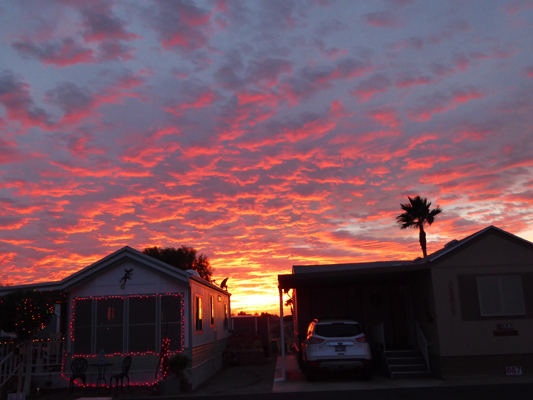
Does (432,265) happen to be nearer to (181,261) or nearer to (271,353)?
(271,353)

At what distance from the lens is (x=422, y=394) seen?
10.9 meters

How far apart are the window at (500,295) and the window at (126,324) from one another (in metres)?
9.27

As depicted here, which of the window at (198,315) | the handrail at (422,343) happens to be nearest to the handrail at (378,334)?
the handrail at (422,343)

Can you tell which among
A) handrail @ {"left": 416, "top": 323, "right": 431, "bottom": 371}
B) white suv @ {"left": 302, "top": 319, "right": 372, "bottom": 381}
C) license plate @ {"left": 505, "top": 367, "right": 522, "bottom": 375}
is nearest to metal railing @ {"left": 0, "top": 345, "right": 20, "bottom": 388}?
white suv @ {"left": 302, "top": 319, "right": 372, "bottom": 381}

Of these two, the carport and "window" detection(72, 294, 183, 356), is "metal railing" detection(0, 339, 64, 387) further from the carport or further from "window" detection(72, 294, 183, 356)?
the carport

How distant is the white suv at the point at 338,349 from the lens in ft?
42.7

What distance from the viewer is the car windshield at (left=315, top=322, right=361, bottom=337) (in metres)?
13.2

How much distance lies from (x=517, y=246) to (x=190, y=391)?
1078cm

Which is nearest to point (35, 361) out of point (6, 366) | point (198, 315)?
point (6, 366)

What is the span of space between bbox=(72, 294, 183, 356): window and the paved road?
9.76ft

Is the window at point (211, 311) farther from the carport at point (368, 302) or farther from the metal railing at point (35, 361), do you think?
the metal railing at point (35, 361)

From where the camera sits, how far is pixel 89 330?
1508 centimetres

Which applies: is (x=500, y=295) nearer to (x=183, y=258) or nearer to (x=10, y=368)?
(x=10, y=368)

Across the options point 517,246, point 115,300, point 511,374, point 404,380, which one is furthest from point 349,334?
point 115,300
